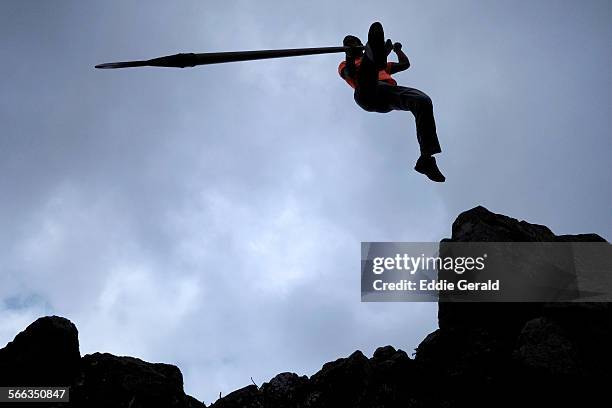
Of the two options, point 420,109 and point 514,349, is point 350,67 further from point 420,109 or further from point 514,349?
point 514,349

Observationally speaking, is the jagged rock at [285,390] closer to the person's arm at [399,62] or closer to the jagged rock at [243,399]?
the jagged rock at [243,399]

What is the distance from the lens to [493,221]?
11.9 m

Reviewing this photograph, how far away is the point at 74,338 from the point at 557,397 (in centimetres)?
975

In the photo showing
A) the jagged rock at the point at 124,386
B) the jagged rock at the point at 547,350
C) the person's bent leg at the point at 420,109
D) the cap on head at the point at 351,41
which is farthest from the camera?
Result: the jagged rock at the point at 124,386

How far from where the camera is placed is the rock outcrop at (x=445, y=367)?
358 inches

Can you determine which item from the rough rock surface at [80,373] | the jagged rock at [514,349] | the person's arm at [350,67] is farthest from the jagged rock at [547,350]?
the rough rock surface at [80,373]

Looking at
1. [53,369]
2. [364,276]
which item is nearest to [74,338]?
[53,369]

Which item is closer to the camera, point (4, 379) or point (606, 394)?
point (606, 394)

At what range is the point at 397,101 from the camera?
1054cm

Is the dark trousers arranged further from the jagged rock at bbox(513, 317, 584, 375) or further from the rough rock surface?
the rough rock surface

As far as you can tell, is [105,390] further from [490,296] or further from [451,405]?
[490,296]

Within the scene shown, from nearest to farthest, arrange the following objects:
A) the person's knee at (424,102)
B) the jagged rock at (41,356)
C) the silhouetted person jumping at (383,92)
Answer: the silhouetted person jumping at (383,92) → the person's knee at (424,102) → the jagged rock at (41,356)

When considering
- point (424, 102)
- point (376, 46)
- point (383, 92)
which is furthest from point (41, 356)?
point (424, 102)

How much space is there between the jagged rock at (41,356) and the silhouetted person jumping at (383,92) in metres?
8.24
